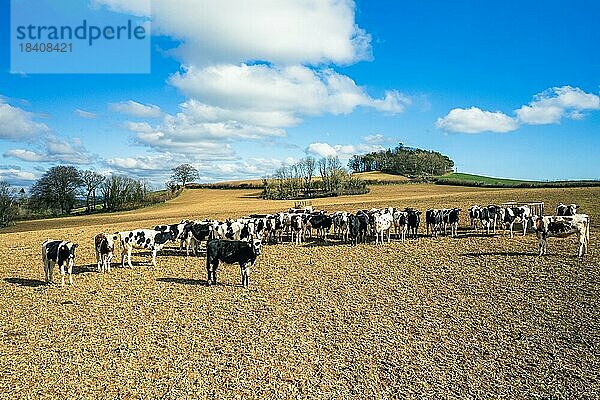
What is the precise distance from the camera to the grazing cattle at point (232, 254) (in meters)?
15.9

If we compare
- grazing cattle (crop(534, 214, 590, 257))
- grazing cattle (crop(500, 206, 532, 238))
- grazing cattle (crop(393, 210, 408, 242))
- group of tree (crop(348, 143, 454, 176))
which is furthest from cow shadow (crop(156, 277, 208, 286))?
group of tree (crop(348, 143, 454, 176))

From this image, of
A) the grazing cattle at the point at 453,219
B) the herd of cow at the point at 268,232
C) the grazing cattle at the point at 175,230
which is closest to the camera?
the herd of cow at the point at 268,232

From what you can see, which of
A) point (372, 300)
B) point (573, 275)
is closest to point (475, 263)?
point (573, 275)

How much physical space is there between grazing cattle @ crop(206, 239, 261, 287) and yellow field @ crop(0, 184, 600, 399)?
650 mm

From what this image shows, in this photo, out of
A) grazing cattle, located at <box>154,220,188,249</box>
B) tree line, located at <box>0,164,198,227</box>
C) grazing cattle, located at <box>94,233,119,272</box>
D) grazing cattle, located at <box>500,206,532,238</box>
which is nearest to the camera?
grazing cattle, located at <box>94,233,119,272</box>

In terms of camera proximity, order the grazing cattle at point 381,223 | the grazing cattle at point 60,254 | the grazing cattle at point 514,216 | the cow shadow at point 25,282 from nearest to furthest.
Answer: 1. the grazing cattle at point 60,254
2. the cow shadow at point 25,282
3. the grazing cattle at point 381,223
4. the grazing cattle at point 514,216

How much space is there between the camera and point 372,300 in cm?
1388

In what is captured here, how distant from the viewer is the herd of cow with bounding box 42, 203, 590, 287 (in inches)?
633

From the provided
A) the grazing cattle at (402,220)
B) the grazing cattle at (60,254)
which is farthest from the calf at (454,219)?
the grazing cattle at (60,254)

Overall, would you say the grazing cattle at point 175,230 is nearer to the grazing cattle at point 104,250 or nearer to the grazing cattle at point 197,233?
the grazing cattle at point 197,233

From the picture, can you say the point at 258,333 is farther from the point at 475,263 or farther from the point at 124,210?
the point at 124,210

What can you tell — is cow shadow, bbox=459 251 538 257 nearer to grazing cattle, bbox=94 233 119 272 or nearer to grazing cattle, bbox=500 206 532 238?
grazing cattle, bbox=500 206 532 238

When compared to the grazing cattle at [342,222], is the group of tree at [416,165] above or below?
above

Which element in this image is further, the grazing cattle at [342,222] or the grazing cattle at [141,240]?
A: the grazing cattle at [342,222]
